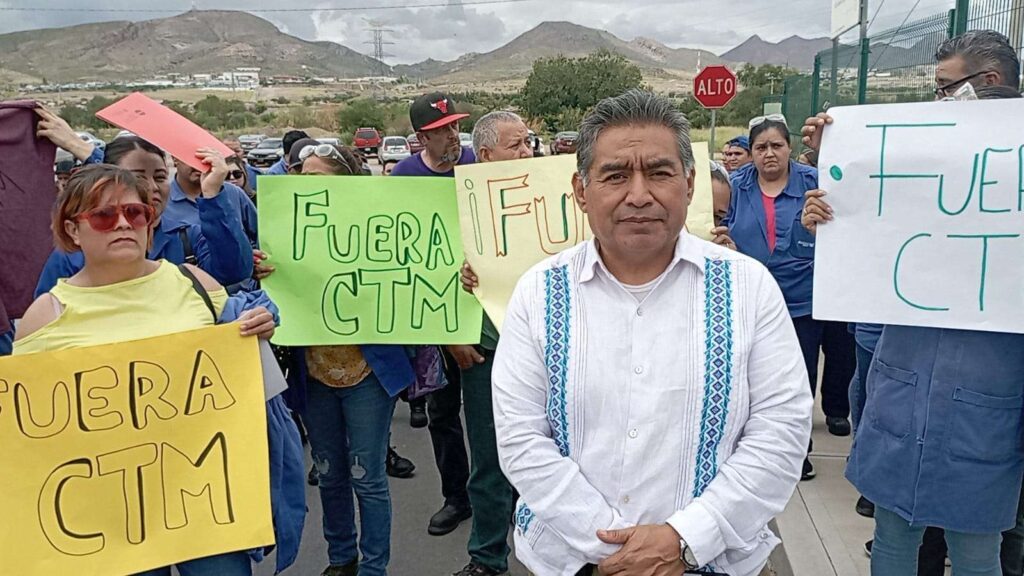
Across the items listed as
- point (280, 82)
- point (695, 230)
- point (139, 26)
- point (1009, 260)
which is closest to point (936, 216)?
point (1009, 260)

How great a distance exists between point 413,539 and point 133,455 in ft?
6.23

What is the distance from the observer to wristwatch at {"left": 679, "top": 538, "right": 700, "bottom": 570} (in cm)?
161

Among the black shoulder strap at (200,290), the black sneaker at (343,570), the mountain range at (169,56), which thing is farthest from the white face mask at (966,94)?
the mountain range at (169,56)

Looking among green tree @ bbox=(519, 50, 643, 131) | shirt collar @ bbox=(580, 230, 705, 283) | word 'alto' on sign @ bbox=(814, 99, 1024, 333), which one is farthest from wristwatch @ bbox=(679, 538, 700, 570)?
green tree @ bbox=(519, 50, 643, 131)

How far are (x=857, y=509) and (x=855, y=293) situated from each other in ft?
6.37

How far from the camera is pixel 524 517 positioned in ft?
6.11

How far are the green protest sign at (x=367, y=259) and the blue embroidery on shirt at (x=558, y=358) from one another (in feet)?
4.59

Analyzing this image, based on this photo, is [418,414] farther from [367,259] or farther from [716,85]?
[716,85]

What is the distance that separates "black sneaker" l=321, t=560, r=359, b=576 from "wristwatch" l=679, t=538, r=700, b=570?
1.97 metres

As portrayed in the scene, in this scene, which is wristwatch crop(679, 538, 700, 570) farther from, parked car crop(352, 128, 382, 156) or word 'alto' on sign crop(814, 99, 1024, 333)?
parked car crop(352, 128, 382, 156)

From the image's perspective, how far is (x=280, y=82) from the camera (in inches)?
5625

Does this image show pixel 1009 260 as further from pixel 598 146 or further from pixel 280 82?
pixel 280 82

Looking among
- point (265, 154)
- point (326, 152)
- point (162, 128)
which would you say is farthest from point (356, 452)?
point (265, 154)

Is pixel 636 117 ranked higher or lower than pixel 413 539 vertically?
higher
